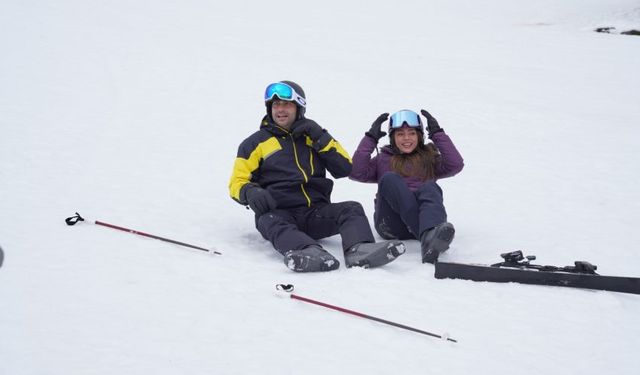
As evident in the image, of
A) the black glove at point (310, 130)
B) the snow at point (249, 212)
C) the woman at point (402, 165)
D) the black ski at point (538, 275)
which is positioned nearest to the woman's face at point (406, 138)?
the woman at point (402, 165)

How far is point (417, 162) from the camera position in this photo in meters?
5.51

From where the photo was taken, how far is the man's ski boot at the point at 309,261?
4.45m

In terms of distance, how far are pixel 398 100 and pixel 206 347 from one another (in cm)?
935

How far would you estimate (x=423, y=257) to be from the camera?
4777mm

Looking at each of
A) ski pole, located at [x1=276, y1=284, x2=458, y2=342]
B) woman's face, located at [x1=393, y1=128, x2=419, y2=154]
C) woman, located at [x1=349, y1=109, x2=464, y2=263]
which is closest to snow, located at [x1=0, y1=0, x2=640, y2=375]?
ski pole, located at [x1=276, y1=284, x2=458, y2=342]

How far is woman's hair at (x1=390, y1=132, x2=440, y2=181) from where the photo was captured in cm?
550

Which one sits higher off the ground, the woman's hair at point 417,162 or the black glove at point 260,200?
the woman's hair at point 417,162

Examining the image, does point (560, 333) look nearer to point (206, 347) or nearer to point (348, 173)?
point (206, 347)

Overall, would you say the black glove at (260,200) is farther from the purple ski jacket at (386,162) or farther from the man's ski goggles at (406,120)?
the man's ski goggles at (406,120)

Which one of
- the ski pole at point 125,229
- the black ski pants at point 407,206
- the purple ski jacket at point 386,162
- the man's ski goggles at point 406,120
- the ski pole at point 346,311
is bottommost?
the ski pole at point 125,229

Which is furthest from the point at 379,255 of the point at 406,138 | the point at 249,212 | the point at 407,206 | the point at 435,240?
the point at 249,212

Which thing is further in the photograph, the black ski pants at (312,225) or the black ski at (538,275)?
the black ski pants at (312,225)

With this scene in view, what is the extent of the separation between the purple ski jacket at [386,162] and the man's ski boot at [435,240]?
739 millimetres

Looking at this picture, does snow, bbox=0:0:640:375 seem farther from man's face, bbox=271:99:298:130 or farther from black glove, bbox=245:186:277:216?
man's face, bbox=271:99:298:130
